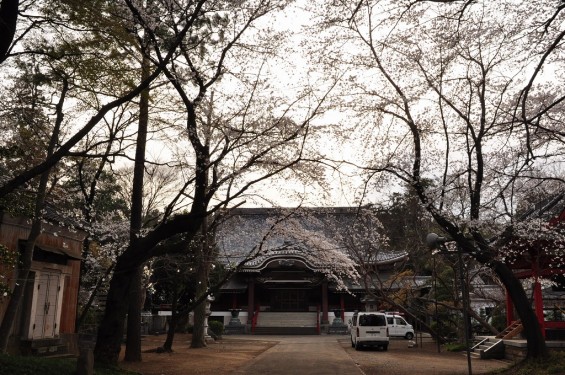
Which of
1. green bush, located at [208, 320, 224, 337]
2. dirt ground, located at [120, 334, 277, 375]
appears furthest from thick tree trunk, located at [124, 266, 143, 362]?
green bush, located at [208, 320, 224, 337]

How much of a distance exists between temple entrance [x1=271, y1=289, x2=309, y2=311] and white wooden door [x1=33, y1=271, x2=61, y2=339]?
74.9 ft

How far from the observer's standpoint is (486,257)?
11297mm

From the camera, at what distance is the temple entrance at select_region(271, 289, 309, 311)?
35688 mm

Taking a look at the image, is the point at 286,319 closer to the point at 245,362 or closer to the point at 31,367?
the point at 245,362

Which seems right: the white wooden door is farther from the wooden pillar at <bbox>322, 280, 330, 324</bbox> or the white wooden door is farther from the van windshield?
the wooden pillar at <bbox>322, 280, 330, 324</bbox>

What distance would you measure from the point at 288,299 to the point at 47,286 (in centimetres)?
2389

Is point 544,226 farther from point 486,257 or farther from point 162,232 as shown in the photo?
point 162,232

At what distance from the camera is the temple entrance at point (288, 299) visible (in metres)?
35.7

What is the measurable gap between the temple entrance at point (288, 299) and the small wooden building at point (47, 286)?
70.8 ft

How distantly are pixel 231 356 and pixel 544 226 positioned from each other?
11453 millimetres

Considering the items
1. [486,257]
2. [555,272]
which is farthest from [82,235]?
[555,272]

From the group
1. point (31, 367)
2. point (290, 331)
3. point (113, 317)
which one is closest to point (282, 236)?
point (113, 317)

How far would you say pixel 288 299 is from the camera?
118 ft

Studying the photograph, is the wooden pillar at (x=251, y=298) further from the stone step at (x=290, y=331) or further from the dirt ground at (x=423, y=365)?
the dirt ground at (x=423, y=365)
